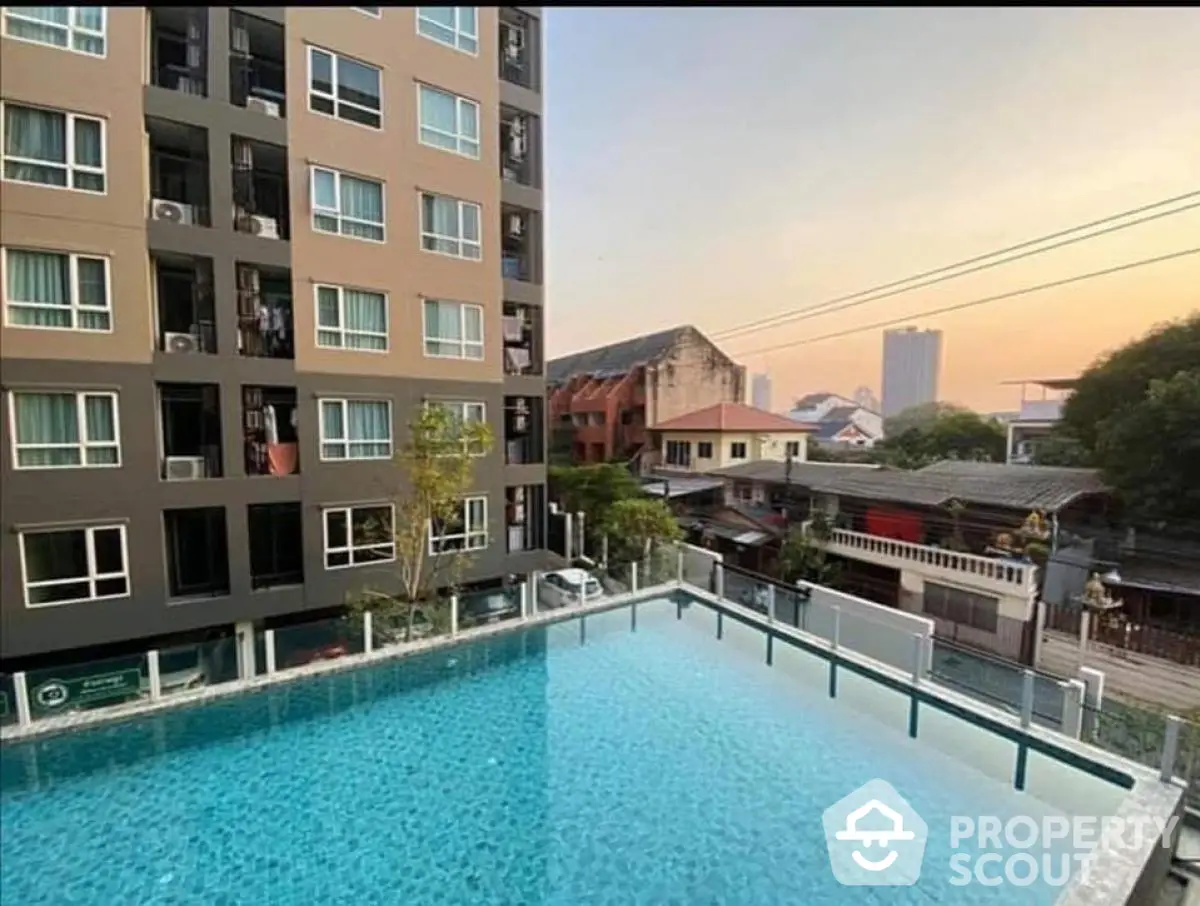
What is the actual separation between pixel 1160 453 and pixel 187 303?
34.7ft

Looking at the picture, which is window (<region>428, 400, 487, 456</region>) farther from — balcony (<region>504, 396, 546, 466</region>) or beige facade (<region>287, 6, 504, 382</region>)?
balcony (<region>504, 396, 546, 466</region>)

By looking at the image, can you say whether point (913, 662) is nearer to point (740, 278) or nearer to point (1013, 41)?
point (1013, 41)

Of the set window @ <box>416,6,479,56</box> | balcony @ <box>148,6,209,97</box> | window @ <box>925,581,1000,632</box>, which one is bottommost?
window @ <box>925,581,1000,632</box>

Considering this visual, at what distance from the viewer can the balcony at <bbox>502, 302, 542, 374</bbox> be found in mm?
8305

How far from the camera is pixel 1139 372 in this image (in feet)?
25.3

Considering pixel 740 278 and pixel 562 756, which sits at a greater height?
pixel 740 278

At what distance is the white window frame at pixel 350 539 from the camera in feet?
22.5

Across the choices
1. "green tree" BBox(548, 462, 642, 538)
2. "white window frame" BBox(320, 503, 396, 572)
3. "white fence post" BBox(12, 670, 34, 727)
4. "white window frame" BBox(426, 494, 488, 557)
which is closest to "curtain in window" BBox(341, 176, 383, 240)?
"white window frame" BBox(320, 503, 396, 572)

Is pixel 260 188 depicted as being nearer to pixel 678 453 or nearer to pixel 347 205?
pixel 347 205

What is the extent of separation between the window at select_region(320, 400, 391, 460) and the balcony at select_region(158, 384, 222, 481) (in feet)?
3.23

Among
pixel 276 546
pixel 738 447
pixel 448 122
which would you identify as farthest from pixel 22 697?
pixel 738 447

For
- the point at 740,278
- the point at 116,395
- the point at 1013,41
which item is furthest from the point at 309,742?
the point at 740,278

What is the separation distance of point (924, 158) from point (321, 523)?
757cm

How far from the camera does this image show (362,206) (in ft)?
22.8
